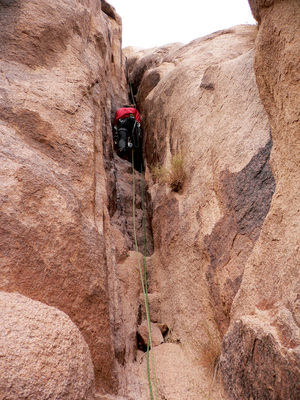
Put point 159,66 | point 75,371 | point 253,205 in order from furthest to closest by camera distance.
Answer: point 159,66
point 253,205
point 75,371

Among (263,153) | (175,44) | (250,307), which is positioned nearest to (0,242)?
(250,307)

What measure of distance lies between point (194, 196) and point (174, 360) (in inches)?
65.4

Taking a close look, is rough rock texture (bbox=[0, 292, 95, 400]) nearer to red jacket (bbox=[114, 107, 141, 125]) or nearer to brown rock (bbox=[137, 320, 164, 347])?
brown rock (bbox=[137, 320, 164, 347])

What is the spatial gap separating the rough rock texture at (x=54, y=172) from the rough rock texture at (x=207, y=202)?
86 centimetres

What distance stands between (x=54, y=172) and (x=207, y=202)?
1535 millimetres

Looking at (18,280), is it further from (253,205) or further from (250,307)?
(253,205)

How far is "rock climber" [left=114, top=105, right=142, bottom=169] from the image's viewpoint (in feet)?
18.3

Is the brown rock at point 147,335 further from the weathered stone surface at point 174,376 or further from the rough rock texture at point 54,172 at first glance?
the rough rock texture at point 54,172

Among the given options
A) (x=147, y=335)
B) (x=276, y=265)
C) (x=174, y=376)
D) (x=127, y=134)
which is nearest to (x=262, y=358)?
(x=276, y=265)

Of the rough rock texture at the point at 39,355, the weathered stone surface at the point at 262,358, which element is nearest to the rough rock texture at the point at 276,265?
the weathered stone surface at the point at 262,358

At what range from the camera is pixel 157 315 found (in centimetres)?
379

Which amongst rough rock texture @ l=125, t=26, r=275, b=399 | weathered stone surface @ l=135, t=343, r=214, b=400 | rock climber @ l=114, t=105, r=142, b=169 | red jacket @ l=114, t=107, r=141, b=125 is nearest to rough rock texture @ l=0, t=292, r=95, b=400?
weathered stone surface @ l=135, t=343, r=214, b=400

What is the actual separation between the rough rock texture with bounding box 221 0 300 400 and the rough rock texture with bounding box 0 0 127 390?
113cm

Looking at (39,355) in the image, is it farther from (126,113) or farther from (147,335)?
(126,113)
